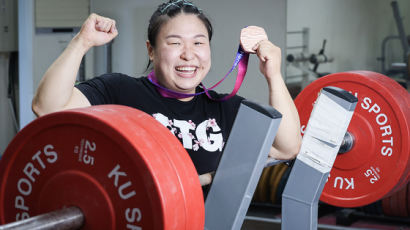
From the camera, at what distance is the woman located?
1.24 metres

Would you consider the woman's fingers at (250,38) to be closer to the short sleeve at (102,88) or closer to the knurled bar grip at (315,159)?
the knurled bar grip at (315,159)

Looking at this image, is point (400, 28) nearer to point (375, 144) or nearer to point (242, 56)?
point (375, 144)

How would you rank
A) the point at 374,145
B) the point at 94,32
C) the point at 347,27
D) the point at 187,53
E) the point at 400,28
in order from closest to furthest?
the point at 94,32, the point at 187,53, the point at 374,145, the point at 400,28, the point at 347,27

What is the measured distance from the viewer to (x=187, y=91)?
4.49 ft

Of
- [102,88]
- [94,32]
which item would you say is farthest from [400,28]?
[94,32]

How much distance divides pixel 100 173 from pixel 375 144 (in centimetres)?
121

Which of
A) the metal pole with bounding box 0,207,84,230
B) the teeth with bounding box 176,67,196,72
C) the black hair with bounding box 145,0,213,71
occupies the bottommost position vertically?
the metal pole with bounding box 0,207,84,230

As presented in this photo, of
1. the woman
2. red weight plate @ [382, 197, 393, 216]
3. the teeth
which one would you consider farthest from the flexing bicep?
red weight plate @ [382, 197, 393, 216]

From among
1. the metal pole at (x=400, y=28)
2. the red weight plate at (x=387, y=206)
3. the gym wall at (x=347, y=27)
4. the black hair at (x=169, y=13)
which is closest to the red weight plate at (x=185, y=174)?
the black hair at (x=169, y=13)

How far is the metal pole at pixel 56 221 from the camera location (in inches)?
30.7

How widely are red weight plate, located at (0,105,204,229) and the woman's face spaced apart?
45cm

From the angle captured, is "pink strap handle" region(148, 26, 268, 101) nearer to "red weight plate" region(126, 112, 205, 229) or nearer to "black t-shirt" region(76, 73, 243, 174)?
"black t-shirt" region(76, 73, 243, 174)

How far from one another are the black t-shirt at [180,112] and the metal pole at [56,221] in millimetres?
458

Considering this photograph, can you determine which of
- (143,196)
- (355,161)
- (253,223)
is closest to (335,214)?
(253,223)
